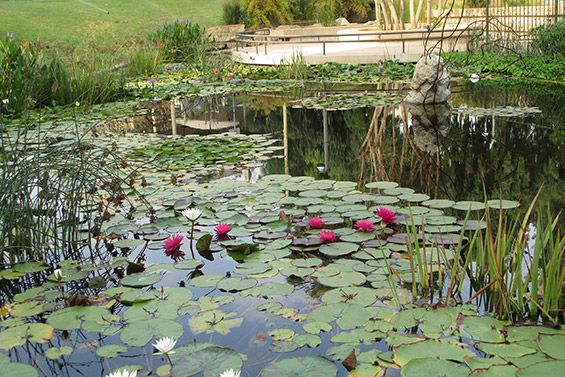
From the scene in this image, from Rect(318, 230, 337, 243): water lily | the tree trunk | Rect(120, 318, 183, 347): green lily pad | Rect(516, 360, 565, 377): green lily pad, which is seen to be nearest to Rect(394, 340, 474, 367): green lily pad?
Rect(516, 360, 565, 377): green lily pad

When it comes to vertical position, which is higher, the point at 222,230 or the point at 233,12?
the point at 233,12

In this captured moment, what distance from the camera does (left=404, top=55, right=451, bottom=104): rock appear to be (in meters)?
8.57

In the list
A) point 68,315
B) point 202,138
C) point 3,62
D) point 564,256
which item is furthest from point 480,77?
point 68,315

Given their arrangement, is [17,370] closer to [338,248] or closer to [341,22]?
[338,248]

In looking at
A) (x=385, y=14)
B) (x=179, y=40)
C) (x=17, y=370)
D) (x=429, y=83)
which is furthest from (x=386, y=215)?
(x=385, y=14)

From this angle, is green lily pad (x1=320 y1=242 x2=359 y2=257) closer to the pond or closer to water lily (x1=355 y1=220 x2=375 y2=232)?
the pond

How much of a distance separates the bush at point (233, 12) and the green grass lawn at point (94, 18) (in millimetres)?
2203

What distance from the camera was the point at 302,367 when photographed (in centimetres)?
240

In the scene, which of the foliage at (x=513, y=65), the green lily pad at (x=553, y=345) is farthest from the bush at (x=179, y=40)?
the green lily pad at (x=553, y=345)

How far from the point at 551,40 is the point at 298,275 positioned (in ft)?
33.0

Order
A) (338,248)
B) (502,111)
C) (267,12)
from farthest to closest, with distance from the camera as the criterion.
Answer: (267,12)
(502,111)
(338,248)

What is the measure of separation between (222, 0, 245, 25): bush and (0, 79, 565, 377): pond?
17716mm

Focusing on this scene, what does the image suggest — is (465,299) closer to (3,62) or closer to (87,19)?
(3,62)

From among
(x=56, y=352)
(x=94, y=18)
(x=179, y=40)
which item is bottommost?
(x=56, y=352)
